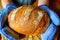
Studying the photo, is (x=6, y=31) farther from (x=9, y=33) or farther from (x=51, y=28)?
(x=51, y=28)

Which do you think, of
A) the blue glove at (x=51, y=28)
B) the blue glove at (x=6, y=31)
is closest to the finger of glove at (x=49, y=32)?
the blue glove at (x=51, y=28)

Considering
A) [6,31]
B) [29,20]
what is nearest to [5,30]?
[6,31]

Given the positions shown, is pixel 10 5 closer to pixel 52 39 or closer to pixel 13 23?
pixel 13 23

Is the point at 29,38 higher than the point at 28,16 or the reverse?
the reverse

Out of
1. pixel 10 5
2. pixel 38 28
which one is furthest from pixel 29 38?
pixel 10 5

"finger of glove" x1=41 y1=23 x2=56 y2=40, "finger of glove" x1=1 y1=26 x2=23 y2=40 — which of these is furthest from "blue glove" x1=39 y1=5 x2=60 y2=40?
"finger of glove" x1=1 y1=26 x2=23 y2=40

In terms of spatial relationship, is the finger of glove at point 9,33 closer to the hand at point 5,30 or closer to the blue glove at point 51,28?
the hand at point 5,30
